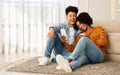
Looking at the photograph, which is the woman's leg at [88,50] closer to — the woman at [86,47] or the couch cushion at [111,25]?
the woman at [86,47]

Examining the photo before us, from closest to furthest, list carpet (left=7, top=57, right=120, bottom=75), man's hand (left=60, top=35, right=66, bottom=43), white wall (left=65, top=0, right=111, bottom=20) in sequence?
carpet (left=7, top=57, right=120, bottom=75), man's hand (left=60, top=35, right=66, bottom=43), white wall (left=65, top=0, right=111, bottom=20)

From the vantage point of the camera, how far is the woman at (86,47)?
Answer: 2.17 m

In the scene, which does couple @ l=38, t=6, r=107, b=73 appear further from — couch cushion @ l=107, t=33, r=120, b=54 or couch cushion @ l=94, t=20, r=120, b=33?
couch cushion @ l=94, t=20, r=120, b=33

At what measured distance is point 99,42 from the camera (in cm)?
236

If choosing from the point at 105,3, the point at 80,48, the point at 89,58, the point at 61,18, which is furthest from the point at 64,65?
the point at 105,3

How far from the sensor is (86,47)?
2262 millimetres

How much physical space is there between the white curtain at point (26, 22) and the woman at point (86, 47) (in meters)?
1.65

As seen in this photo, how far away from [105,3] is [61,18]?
2.74 feet

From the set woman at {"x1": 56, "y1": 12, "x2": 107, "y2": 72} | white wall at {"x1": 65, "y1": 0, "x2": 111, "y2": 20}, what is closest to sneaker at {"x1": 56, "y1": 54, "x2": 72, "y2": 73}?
woman at {"x1": 56, "y1": 12, "x2": 107, "y2": 72}

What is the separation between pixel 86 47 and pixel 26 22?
6.78 ft

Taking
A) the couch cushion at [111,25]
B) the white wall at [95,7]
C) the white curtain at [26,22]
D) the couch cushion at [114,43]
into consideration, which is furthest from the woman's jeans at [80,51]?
the white wall at [95,7]

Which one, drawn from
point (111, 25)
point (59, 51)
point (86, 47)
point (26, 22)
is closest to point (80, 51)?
point (86, 47)

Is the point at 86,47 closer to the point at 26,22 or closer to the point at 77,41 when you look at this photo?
the point at 77,41

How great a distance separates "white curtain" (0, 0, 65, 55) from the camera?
160 inches
